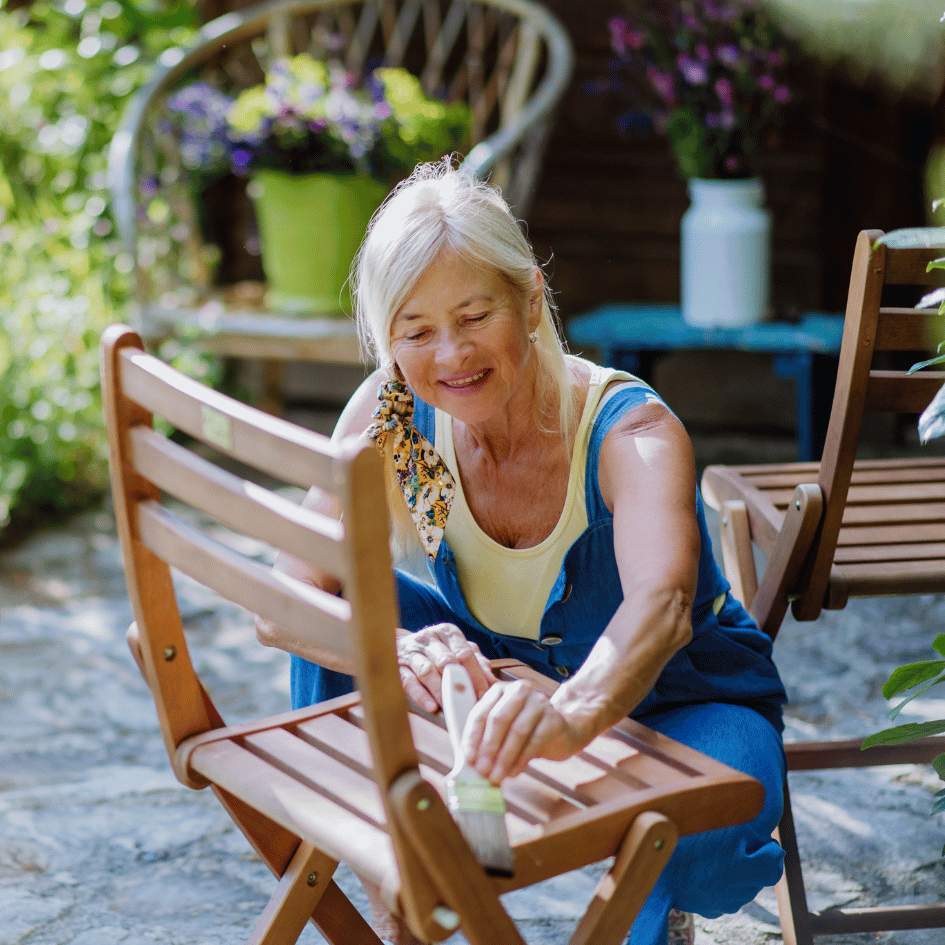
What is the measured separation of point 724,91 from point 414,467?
2.43m

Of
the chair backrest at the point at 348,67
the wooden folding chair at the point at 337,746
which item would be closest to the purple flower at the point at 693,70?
the chair backrest at the point at 348,67

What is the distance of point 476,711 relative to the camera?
1550mm

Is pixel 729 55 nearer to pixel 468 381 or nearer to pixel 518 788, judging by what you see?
pixel 468 381

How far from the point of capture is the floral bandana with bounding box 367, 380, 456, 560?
6.78 ft

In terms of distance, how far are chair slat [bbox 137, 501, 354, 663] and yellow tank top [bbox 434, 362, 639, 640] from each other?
51 centimetres

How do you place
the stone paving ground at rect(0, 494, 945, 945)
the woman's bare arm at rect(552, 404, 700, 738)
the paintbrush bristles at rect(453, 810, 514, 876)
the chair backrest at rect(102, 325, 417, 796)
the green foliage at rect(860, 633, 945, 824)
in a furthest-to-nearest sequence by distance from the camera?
the stone paving ground at rect(0, 494, 945, 945)
the green foliage at rect(860, 633, 945, 824)
the woman's bare arm at rect(552, 404, 700, 738)
the paintbrush bristles at rect(453, 810, 514, 876)
the chair backrest at rect(102, 325, 417, 796)

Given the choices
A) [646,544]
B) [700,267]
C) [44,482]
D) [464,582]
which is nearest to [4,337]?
[44,482]

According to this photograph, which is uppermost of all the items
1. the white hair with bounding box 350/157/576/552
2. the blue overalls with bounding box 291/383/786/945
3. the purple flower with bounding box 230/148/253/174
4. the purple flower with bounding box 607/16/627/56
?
Result: the purple flower with bounding box 607/16/627/56

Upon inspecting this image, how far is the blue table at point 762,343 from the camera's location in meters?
4.18

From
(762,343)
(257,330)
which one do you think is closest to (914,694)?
(762,343)

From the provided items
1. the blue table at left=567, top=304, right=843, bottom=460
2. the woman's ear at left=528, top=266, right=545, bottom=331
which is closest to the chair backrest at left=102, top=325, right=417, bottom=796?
the woman's ear at left=528, top=266, right=545, bottom=331

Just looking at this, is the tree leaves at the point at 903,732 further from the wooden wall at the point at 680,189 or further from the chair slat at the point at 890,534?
the wooden wall at the point at 680,189

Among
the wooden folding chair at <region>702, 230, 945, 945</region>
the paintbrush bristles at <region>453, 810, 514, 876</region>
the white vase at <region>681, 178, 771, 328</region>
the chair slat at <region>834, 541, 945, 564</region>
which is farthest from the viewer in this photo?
the white vase at <region>681, 178, 771, 328</region>

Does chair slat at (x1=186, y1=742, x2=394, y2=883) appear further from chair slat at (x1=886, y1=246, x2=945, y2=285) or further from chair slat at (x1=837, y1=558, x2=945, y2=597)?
chair slat at (x1=886, y1=246, x2=945, y2=285)
